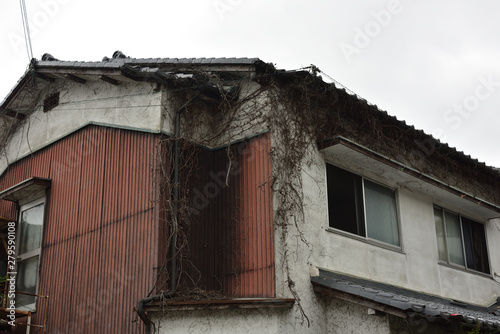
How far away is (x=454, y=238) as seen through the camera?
12953 mm

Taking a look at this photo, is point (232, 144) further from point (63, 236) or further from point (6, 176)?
point (6, 176)

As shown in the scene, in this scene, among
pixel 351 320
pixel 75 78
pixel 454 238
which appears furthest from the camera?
pixel 454 238

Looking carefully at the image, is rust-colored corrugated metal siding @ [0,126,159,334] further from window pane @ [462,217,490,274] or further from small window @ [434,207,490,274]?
window pane @ [462,217,490,274]

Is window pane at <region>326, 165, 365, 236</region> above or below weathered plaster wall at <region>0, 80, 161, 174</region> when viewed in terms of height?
below

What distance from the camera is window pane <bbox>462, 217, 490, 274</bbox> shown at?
13312mm

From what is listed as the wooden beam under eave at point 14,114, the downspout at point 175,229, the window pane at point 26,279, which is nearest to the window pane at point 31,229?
the window pane at point 26,279

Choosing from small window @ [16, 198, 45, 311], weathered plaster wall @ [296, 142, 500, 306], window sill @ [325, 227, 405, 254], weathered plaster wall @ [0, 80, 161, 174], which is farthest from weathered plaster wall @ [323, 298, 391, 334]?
small window @ [16, 198, 45, 311]

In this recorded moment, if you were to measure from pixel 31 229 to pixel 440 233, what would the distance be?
8368 millimetres

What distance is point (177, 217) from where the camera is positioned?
30.1ft

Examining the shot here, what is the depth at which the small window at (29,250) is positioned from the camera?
11008 millimetres

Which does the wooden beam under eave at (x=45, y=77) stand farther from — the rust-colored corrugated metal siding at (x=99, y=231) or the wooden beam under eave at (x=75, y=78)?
the rust-colored corrugated metal siding at (x=99, y=231)

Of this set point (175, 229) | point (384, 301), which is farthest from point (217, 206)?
point (384, 301)

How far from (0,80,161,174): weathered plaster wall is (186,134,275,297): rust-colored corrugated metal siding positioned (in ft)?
4.02

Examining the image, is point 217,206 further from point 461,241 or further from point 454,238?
point 461,241
